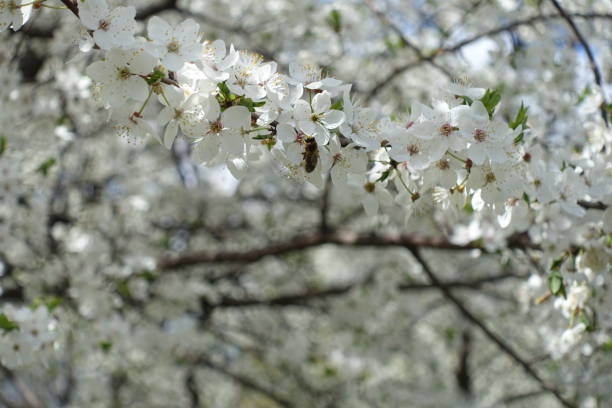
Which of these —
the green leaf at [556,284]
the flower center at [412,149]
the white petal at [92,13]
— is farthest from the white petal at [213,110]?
the green leaf at [556,284]

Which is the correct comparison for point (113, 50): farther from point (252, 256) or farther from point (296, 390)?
point (296, 390)

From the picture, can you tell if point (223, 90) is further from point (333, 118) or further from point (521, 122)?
point (521, 122)

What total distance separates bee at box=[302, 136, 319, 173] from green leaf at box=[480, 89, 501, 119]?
19.5 inches

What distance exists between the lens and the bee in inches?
57.6

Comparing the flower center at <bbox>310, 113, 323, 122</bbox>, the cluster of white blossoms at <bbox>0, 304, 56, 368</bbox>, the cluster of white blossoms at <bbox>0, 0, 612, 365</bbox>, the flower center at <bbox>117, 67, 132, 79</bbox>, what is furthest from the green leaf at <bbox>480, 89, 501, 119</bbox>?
the cluster of white blossoms at <bbox>0, 304, 56, 368</bbox>

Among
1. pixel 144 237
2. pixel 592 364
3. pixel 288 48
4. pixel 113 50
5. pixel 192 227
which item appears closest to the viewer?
pixel 113 50

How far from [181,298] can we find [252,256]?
0.81m

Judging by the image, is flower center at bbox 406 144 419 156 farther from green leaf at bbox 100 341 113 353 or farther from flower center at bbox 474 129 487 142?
green leaf at bbox 100 341 113 353

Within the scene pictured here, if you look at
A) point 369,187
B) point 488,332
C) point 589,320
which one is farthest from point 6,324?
point 589,320

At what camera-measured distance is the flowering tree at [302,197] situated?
4.86 feet

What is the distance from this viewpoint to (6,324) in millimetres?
2232

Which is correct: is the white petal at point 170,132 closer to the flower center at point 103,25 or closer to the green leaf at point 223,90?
the green leaf at point 223,90

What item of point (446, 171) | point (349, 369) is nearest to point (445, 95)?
point (446, 171)

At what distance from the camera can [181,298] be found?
4492 mm
